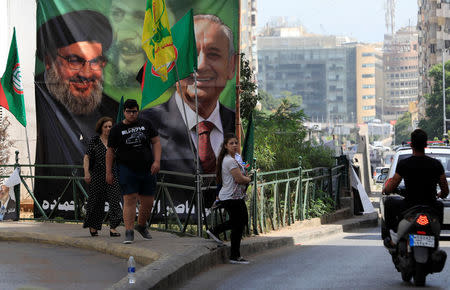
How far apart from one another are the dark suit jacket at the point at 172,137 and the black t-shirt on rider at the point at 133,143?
3707 mm

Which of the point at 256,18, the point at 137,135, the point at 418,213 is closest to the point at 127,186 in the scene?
the point at 137,135

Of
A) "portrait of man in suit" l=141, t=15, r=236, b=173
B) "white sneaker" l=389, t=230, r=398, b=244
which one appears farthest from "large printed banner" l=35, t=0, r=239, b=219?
"white sneaker" l=389, t=230, r=398, b=244

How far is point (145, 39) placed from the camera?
1231 cm

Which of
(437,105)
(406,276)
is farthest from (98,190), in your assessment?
(437,105)

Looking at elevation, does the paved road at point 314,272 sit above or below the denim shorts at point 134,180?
below

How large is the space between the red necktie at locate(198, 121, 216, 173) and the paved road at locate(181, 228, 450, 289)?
6.26 ft

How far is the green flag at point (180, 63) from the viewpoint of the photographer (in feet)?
40.4

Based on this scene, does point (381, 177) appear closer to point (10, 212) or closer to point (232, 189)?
point (10, 212)

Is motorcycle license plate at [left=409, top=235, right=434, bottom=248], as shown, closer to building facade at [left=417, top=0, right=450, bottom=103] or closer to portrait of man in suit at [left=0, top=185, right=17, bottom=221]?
portrait of man in suit at [left=0, top=185, right=17, bottom=221]

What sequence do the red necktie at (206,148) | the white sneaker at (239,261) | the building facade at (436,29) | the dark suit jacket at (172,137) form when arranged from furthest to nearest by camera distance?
the building facade at (436,29) < the dark suit jacket at (172,137) < the red necktie at (206,148) < the white sneaker at (239,261)

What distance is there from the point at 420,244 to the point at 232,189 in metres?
2.89

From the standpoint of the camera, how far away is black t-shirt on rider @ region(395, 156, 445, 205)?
9344mm

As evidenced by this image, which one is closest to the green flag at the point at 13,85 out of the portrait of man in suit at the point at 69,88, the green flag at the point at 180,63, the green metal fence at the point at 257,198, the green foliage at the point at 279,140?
the portrait of man in suit at the point at 69,88

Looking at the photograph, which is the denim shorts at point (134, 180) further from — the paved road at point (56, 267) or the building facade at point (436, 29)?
the building facade at point (436, 29)
